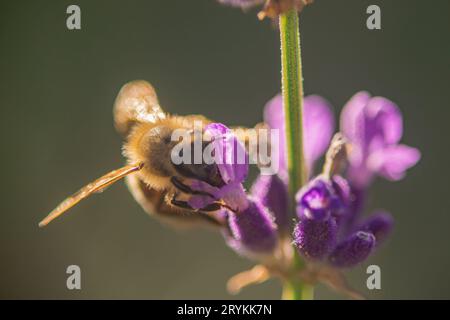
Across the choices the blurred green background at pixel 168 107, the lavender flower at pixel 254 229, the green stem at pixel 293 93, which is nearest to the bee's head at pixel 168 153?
the lavender flower at pixel 254 229

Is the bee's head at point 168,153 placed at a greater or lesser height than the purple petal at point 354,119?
lesser

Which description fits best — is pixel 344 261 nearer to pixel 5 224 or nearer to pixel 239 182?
pixel 239 182

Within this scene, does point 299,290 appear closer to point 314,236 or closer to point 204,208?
point 314,236

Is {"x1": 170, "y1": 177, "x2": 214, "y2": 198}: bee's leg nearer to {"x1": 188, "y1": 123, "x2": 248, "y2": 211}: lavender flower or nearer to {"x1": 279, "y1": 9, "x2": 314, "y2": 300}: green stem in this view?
{"x1": 188, "y1": 123, "x2": 248, "y2": 211}: lavender flower

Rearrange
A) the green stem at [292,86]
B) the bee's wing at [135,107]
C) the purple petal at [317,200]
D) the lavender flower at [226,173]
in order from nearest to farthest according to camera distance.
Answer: the green stem at [292,86]
the purple petal at [317,200]
the lavender flower at [226,173]
the bee's wing at [135,107]

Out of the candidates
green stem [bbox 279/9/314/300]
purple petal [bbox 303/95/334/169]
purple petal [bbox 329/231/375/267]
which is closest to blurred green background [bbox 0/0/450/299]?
purple petal [bbox 303/95/334/169]

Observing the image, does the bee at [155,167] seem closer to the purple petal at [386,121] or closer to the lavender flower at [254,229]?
the lavender flower at [254,229]

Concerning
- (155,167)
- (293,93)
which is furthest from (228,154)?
(293,93)

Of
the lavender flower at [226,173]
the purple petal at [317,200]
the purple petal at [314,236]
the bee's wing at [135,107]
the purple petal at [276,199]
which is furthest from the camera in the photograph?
the bee's wing at [135,107]
